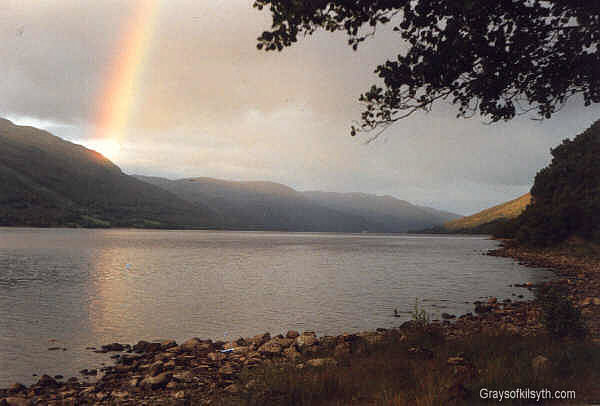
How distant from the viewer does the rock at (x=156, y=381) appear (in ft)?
42.4

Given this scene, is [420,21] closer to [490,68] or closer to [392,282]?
[490,68]

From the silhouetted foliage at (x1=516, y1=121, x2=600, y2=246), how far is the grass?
7071cm

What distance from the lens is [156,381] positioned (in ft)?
42.8

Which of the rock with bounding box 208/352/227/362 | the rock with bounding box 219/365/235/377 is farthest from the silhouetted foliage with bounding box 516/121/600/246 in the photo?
the rock with bounding box 219/365/235/377

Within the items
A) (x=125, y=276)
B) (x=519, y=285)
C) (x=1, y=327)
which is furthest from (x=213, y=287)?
(x=519, y=285)

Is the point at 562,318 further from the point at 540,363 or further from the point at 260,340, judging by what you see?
the point at 260,340

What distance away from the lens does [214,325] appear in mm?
24625

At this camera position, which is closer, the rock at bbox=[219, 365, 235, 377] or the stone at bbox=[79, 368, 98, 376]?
the rock at bbox=[219, 365, 235, 377]

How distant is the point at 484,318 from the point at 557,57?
1518cm

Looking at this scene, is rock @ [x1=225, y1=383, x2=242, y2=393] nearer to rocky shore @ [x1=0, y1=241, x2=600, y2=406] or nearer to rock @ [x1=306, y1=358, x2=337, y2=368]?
rocky shore @ [x1=0, y1=241, x2=600, y2=406]

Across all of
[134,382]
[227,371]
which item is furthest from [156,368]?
[227,371]

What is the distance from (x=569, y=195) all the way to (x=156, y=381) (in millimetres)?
88873

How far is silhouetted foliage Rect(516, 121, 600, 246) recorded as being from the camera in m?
70.3

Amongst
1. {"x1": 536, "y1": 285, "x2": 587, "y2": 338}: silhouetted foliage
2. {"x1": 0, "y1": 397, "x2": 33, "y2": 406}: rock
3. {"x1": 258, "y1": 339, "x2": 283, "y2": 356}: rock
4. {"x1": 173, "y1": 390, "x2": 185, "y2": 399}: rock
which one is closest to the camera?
{"x1": 173, "y1": 390, "x2": 185, "y2": 399}: rock
